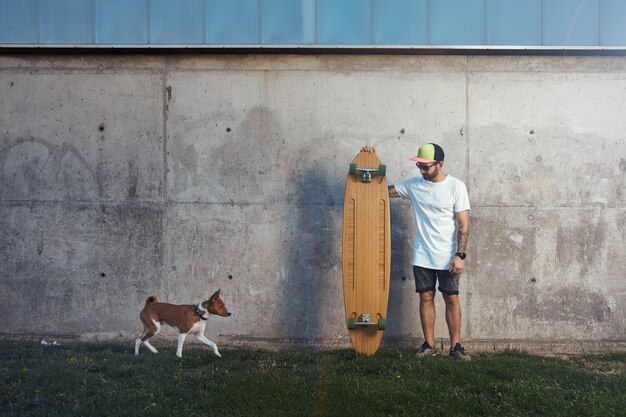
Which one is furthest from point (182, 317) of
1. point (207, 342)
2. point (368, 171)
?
point (368, 171)

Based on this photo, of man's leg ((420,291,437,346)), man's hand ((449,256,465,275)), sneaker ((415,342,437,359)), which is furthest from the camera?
man's leg ((420,291,437,346))

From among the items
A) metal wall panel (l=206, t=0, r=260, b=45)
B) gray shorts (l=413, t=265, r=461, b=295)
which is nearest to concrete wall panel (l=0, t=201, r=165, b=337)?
metal wall panel (l=206, t=0, r=260, b=45)

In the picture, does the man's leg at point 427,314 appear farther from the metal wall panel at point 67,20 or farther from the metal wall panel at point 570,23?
the metal wall panel at point 67,20

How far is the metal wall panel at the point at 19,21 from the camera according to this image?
7.41 m

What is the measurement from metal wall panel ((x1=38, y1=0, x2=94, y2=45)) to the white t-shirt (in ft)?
12.1

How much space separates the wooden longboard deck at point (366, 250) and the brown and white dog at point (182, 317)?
46.1 inches

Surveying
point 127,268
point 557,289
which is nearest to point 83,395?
point 127,268

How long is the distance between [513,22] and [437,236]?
7.76ft

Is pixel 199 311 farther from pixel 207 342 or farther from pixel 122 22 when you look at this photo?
pixel 122 22

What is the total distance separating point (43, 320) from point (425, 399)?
4.17 metres

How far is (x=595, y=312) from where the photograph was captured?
738cm

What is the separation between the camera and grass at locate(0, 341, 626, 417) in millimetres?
5008

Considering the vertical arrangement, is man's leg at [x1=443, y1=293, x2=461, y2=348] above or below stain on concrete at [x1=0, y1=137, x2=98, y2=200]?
below

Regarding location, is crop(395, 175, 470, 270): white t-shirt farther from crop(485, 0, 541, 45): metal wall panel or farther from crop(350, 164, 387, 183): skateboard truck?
crop(485, 0, 541, 45): metal wall panel
